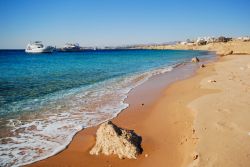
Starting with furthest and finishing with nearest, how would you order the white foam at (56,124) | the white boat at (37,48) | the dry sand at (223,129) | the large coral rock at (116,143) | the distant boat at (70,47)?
the distant boat at (70,47) → the white boat at (37,48) → the white foam at (56,124) → the large coral rock at (116,143) → the dry sand at (223,129)

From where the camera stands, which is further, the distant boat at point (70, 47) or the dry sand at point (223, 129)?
the distant boat at point (70, 47)

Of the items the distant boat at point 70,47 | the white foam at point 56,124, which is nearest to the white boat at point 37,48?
the distant boat at point 70,47

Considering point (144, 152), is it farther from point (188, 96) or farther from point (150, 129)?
point (188, 96)

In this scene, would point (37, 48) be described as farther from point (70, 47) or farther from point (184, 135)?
point (184, 135)

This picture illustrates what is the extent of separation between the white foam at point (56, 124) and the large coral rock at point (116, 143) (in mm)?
1293

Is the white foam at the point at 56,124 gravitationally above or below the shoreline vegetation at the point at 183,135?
below

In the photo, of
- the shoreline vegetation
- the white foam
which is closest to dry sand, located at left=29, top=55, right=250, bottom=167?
the shoreline vegetation

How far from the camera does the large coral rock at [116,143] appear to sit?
7.11m

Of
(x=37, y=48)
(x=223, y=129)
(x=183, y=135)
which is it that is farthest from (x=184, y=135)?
(x=37, y=48)

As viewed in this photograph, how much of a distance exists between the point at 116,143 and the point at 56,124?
12.8 feet

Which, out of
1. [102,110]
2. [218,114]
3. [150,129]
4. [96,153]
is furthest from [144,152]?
[102,110]

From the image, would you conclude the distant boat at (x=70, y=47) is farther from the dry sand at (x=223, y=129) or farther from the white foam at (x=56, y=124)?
the dry sand at (x=223, y=129)

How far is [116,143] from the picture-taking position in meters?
7.23

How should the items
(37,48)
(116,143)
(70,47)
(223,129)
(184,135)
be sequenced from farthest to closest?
(70,47), (37,48), (184,135), (223,129), (116,143)
